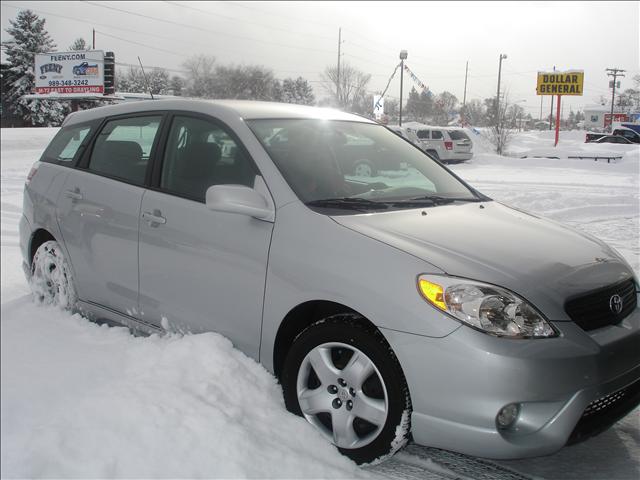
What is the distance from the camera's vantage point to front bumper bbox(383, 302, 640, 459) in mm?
2148

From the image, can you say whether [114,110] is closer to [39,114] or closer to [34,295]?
[34,295]

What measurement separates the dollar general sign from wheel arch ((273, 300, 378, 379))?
10774mm

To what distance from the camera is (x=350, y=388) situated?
2490mm

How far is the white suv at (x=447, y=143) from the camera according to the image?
24.7 metres

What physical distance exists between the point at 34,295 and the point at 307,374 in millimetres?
2195

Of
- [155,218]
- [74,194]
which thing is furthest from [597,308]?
[74,194]

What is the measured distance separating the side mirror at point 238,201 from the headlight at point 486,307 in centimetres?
90

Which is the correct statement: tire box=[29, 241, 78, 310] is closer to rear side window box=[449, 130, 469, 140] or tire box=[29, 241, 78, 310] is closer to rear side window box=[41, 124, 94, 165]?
rear side window box=[41, 124, 94, 165]

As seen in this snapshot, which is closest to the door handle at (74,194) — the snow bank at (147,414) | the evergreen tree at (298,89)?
the snow bank at (147,414)

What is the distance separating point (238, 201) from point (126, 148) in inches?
58.4

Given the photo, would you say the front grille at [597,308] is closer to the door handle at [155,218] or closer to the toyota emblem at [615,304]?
the toyota emblem at [615,304]

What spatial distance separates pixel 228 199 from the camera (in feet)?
9.00

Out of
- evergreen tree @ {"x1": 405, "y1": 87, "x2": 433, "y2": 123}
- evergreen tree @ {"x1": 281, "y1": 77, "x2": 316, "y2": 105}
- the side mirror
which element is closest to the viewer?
the side mirror

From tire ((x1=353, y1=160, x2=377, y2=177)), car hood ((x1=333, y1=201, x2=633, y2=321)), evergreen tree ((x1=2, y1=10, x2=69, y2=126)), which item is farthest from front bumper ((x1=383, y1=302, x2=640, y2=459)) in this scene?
evergreen tree ((x1=2, y1=10, x2=69, y2=126))
